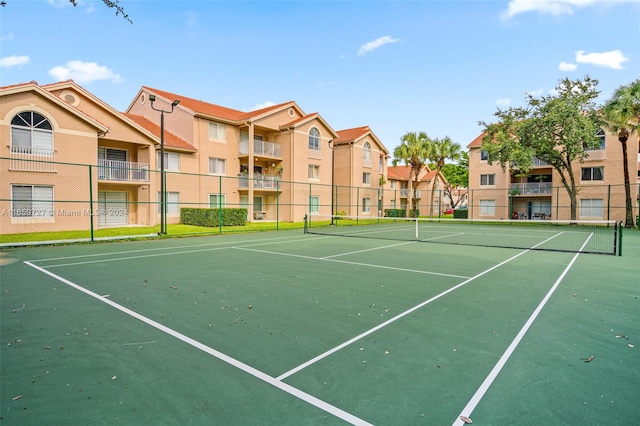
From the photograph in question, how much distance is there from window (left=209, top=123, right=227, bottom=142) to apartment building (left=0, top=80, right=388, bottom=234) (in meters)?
0.08

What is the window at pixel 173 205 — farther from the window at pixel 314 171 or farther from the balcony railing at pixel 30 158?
the window at pixel 314 171

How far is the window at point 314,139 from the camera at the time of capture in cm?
3406

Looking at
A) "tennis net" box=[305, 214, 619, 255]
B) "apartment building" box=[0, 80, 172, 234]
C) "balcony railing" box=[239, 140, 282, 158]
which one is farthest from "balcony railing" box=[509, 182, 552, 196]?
"apartment building" box=[0, 80, 172, 234]

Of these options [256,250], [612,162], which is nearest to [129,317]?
[256,250]

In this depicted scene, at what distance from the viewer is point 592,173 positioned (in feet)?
109

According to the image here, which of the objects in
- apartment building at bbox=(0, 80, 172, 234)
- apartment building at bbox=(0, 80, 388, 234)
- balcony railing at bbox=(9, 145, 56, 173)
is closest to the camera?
apartment building at bbox=(0, 80, 172, 234)

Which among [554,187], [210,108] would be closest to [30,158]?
[210,108]

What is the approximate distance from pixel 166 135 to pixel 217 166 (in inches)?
169

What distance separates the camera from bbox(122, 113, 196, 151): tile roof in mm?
26141

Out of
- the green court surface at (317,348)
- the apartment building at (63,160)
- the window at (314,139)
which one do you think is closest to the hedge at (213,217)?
the apartment building at (63,160)

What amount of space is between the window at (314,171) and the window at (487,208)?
1790cm

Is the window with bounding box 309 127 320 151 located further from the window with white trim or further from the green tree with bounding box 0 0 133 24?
the green tree with bounding box 0 0 133 24

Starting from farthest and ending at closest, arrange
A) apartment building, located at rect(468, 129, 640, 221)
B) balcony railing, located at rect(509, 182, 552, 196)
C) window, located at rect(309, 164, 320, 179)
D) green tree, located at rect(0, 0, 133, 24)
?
1. balcony railing, located at rect(509, 182, 552, 196)
2. window, located at rect(309, 164, 320, 179)
3. apartment building, located at rect(468, 129, 640, 221)
4. green tree, located at rect(0, 0, 133, 24)

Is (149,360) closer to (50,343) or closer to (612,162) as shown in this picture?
(50,343)
